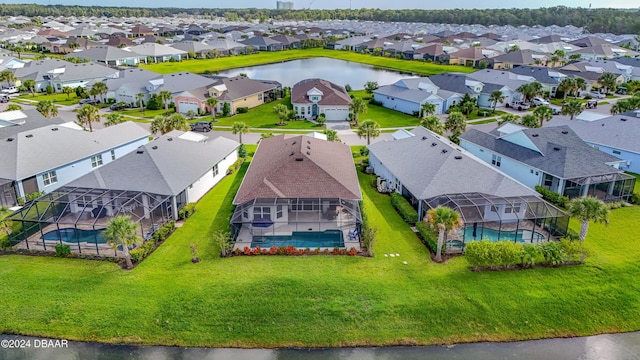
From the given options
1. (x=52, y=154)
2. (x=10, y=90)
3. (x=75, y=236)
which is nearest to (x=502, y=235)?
(x=75, y=236)

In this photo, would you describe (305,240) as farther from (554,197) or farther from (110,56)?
(110,56)

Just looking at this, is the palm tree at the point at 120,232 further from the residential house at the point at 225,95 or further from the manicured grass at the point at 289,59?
the manicured grass at the point at 289,59

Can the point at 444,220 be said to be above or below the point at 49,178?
above

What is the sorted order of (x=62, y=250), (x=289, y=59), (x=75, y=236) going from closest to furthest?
1. (x=62, y=250)
2. (x=75, y=236)
3. (x=289, y=59)

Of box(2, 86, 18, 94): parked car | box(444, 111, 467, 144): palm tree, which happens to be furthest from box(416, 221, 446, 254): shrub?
box(2, 86, 18, 94): parked car

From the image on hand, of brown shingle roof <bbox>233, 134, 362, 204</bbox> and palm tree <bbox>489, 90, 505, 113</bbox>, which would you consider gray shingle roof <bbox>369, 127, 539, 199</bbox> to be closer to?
brown shingle roof <bbox>233, 134, 362, 204</bbox>

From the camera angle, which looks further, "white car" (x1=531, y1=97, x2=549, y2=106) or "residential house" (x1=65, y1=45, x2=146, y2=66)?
"residential house" (x1=65, y1=45, x2=146, y2=66)
